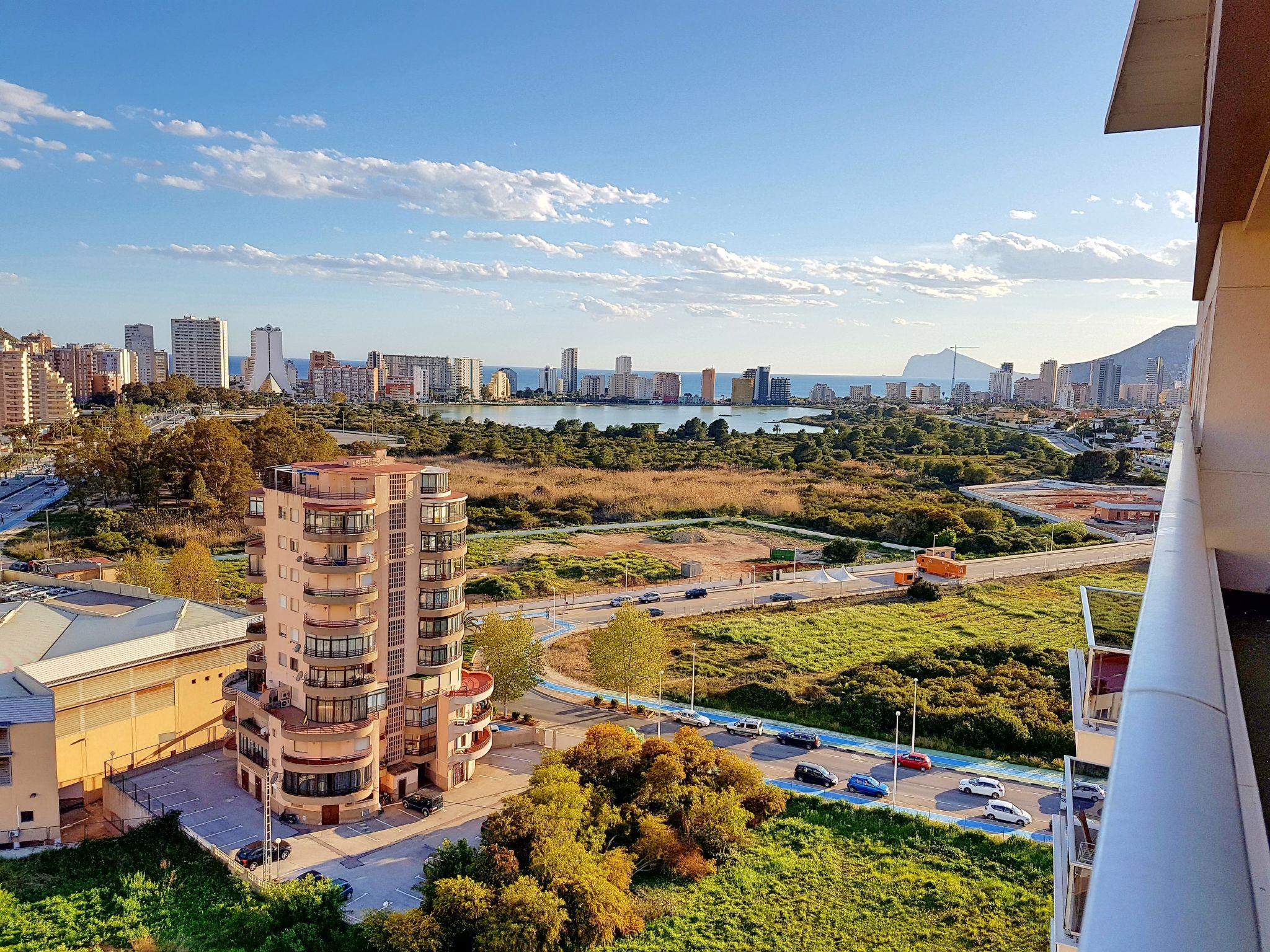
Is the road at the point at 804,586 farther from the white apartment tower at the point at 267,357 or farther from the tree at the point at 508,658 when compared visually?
the white apartment tower at the point at 267,357

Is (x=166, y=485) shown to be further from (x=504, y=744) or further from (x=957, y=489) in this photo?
(x=957, y=489)

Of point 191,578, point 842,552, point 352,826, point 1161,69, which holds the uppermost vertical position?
point 1161,69

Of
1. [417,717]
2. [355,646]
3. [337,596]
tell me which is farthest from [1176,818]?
[417,717]

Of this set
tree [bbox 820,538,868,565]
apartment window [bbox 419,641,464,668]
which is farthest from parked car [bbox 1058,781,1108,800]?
tree [bbox 820,538,868,565]

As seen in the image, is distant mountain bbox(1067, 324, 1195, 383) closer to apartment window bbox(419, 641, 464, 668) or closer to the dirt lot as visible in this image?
the dirt lot

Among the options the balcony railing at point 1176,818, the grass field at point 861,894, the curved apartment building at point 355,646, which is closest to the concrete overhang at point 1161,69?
the balcony railing at point 1176,818

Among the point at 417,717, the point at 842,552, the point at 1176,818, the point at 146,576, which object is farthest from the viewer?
the point at 842,552

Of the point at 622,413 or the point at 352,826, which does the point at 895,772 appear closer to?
the point at 352,826
